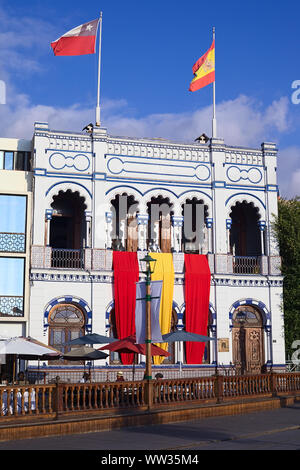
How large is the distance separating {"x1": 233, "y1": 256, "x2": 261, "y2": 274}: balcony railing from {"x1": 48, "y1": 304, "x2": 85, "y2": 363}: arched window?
25.6 feet

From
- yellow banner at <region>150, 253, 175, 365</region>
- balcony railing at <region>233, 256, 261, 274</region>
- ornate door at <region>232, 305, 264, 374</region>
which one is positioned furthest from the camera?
balcony railing at <region>233, 256, 261, 274</region>

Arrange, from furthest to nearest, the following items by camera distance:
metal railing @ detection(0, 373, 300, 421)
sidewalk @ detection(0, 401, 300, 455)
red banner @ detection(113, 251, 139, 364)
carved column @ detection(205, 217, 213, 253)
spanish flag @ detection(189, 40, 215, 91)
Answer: spanish flag @ detection(189, 40, 215, 91), carved column @ detection(205, 217, 213, 253), red banner @ detection(113, 251, 139, 364), metal railing @ detection(0, 373, 300, 421), sidewalk @ detection(0, 401, 300, 455)

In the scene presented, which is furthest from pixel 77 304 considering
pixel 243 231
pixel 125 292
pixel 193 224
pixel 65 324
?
pixel 243 231

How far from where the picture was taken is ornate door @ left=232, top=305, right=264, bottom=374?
Answer: 91.5 feet

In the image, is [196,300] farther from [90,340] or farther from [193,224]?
[90,340]

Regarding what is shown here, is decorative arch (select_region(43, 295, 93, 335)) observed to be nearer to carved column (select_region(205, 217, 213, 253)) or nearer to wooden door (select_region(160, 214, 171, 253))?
wooden door (select_region(160, 214, 171, 253))

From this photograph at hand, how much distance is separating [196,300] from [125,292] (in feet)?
10.5

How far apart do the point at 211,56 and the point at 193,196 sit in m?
6.70

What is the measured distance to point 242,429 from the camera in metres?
13.7

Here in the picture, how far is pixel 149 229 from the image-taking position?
95.6ft

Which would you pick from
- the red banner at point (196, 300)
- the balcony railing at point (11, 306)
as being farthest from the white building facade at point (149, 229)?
the balcony railing at point (11, 306)

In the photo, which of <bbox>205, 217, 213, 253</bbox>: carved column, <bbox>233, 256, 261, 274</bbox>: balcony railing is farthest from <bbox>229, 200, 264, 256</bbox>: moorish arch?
<bbox>205, 217, 213, 253</bbox>: carved column

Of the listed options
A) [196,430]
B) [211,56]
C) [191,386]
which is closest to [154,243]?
[211,56]
